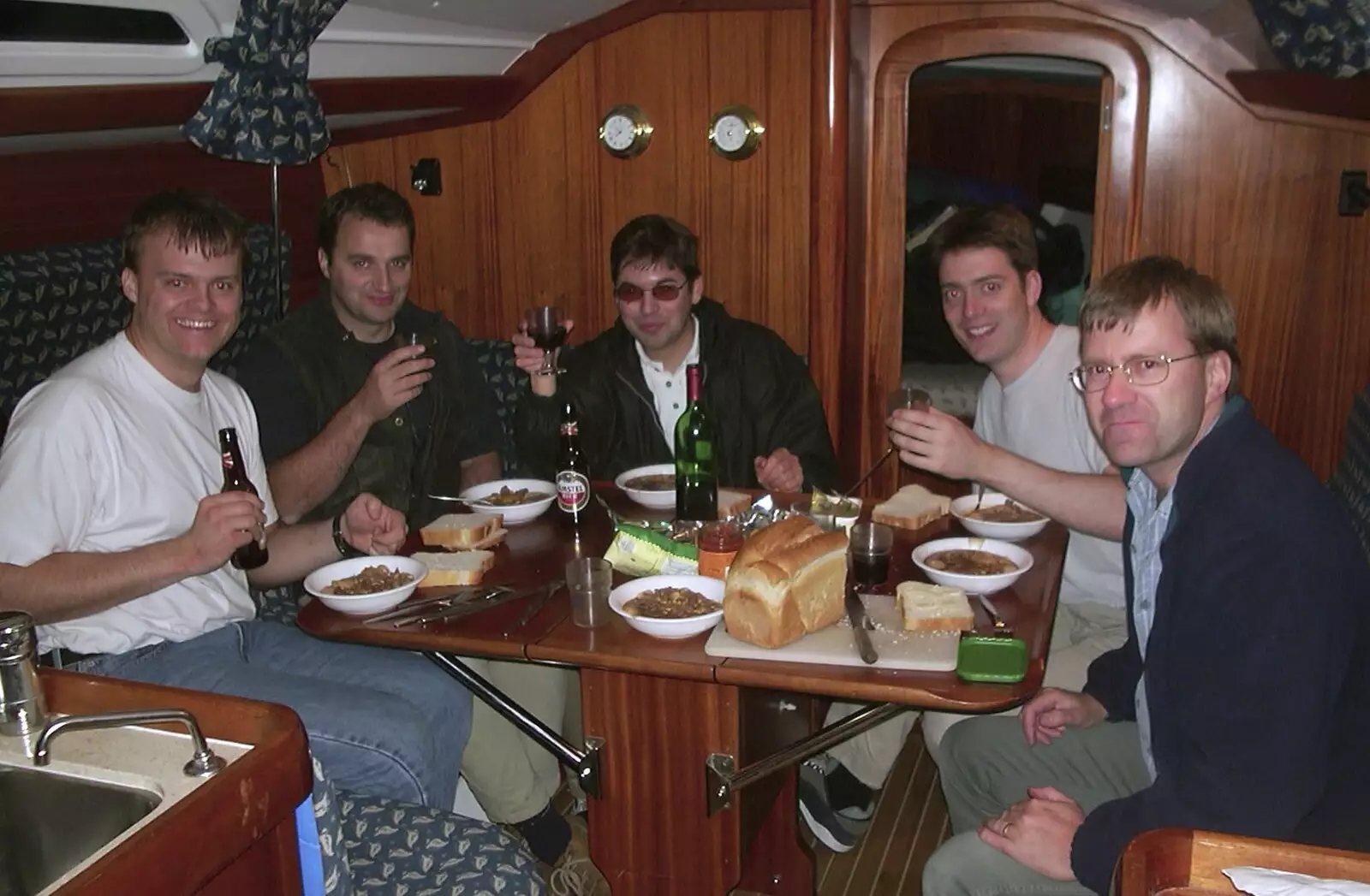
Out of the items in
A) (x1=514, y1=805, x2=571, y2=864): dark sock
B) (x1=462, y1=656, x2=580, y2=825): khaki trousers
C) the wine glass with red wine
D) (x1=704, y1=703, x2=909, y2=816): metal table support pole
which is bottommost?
(x1=514, y1=805, x2=571, y2=864): dark sock

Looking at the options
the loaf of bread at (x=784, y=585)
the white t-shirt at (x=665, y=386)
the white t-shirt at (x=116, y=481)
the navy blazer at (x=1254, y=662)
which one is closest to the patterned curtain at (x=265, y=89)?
the white t-shirt at (x=116, y=481)

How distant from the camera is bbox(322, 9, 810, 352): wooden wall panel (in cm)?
416

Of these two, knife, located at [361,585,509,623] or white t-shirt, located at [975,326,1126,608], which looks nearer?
knife, located at [361,585,509,623]

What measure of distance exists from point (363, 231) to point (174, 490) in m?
1.06

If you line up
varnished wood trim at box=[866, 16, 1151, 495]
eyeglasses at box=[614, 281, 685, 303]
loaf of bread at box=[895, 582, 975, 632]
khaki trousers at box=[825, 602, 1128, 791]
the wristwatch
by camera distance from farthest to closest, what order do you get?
varnished wood trim at box=[866, 16, 1151, 495] < eyeglasses at box=[614, 281, 685, 303] < khaki trousers at box=[825, 602, 1128, 791] < the wristwatch < loaf of bread at box=[895, 582, 975, 632]

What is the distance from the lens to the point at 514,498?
2.88 metres

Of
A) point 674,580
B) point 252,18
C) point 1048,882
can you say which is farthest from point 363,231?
point 1048,882

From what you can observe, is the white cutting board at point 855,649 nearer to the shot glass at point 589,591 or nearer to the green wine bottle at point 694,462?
the shot glass at point 589,591

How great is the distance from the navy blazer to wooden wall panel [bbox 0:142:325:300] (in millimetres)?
2929

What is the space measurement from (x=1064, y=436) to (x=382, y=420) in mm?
1802

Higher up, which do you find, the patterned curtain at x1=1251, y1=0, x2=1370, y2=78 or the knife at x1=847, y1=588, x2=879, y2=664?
the patterned curtain at x1=1251, y1=0, x2=1370, y2=78

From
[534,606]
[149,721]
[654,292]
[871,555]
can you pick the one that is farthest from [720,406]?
[149,721]

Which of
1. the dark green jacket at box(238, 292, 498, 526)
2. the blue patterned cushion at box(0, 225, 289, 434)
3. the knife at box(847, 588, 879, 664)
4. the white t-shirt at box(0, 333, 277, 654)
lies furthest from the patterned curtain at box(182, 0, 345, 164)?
the knife at box(847, 588, 879, 664)

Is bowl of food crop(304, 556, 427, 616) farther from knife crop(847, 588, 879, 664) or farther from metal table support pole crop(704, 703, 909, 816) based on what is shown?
knife crop(847, 588, 879, 664)
